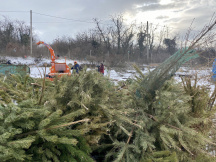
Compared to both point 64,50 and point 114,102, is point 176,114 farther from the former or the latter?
point 64,50

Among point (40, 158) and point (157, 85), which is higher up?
point (157, 85)

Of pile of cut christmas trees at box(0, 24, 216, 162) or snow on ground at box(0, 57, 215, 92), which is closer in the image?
pile of cut christmas trees at box(0, 24, 216, 162)

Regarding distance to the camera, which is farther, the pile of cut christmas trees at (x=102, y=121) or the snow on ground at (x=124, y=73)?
the snow on ground at (x=124, y=73)

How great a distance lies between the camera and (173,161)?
4.04 ft

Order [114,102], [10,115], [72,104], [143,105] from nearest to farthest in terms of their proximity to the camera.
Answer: [10,115] → [72,104] → [114,102] → [143,105]

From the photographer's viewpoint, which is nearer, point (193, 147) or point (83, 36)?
point (193, 147)

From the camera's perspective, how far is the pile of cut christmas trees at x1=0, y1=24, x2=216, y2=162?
943 millimetres

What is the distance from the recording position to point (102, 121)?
1.32 meters

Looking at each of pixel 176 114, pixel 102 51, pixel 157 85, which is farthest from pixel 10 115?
pixel 102 51

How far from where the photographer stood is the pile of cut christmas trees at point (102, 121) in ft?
3.10

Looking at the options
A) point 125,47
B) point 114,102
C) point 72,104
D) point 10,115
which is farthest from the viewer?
point 125,47

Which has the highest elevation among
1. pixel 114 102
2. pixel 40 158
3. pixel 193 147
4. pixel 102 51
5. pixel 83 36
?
pixel 83 36

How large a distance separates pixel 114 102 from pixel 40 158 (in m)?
0.80

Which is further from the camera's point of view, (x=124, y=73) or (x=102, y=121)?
(x=124, y=73)
